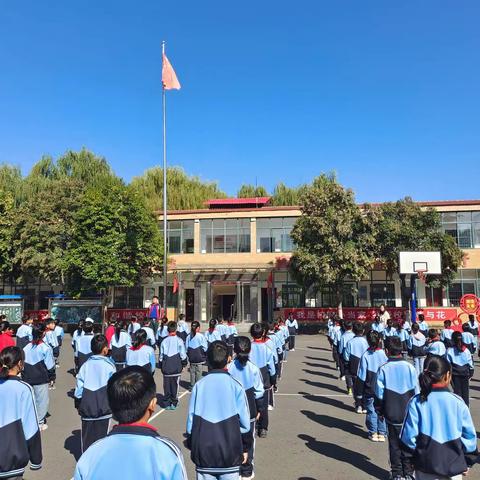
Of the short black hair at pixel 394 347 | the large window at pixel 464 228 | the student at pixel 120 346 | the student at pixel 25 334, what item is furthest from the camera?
the large window at pixel 464 228

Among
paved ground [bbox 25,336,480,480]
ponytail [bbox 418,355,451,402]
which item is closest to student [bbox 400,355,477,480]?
ponytail [bbox 418,355,451,402]

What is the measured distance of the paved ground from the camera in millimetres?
6137

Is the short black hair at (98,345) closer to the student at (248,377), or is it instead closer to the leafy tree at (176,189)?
the student at (248,377)

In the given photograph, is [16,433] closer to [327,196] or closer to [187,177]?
[327,196]

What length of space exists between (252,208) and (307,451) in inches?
1102

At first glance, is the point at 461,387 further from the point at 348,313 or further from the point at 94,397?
the point at 348,313

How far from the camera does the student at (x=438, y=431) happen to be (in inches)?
148

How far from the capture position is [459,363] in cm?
869

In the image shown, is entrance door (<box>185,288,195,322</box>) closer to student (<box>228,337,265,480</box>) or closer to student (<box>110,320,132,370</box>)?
student (<box>110,320,132,370</box>)

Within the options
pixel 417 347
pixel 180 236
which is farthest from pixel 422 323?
pixel 180 236

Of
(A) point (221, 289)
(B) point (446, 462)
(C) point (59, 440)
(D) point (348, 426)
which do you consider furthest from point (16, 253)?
(B) point (446, 462)

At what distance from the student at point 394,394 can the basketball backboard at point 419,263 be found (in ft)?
66.7

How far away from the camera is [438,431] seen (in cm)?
383

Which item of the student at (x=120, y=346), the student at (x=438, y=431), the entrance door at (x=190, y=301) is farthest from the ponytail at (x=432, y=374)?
the entrance door at (x=190, y=301)
